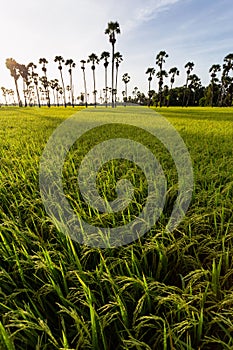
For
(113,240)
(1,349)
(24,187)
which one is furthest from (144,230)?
(24,187)

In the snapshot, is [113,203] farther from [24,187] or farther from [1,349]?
[1,349]

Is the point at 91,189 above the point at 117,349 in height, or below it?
above

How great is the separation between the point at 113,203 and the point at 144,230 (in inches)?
21.4

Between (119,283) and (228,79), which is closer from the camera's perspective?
(119,283)

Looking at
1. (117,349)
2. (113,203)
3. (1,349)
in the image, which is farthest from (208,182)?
(1,349)

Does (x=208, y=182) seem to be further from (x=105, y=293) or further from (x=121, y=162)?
(x=105, y=293)

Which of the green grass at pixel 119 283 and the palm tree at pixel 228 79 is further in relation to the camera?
the palm tree at pixel 228 79

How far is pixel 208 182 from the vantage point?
9.18 ft

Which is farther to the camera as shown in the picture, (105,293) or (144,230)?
(144,230)

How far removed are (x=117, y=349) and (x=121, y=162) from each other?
2.95 m

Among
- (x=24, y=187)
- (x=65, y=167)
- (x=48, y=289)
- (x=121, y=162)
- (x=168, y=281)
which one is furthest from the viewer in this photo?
(x=121, y=162)

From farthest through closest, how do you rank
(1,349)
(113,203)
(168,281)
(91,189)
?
(91,189)
(113,203)
(168,281)
(1,349)

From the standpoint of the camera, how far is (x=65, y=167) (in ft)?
11.1

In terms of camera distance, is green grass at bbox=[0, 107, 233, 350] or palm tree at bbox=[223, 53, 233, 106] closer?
green grass at bbox=[0, 107, 233, 350]
